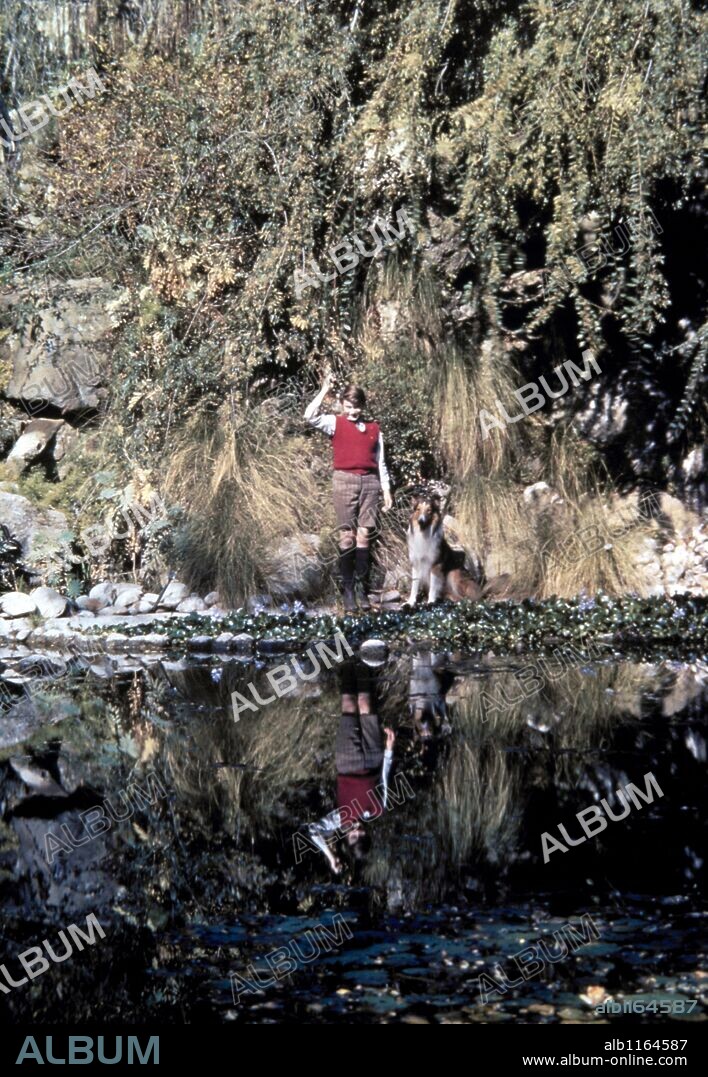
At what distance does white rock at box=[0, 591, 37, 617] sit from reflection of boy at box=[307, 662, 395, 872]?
4166mm

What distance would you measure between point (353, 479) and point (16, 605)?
3201mm

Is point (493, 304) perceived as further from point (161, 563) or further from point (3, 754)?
point (3, 754)

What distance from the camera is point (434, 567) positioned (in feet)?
38.2

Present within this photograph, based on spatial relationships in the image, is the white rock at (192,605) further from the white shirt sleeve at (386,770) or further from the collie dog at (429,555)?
the white shirt sleeve at (386,770)

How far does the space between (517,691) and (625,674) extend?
1031 mm

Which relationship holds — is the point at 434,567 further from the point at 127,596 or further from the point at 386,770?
the point at 386,770

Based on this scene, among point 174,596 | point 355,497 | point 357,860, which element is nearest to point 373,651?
point 355,497

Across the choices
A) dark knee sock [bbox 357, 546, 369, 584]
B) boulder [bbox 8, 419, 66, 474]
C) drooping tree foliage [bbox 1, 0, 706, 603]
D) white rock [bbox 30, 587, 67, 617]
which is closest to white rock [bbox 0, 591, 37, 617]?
white rock [bbox 30, 587, 67, 617]

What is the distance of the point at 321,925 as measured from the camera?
14.8 ft

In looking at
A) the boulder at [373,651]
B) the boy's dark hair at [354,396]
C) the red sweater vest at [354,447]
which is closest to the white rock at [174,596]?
the red sweater vest at [354,447]

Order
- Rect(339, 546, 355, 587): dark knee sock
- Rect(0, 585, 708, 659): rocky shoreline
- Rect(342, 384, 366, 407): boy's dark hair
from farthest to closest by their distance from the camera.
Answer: Rect(339, 546, 355, 587): dark knee sock < Rect(342, 384, 366, 407): boy's dark hair < Rect(0, 585, 708, 659): rocky shoreline

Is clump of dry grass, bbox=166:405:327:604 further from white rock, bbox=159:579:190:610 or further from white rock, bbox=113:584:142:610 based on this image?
white rock, bbox=113:584:142:610

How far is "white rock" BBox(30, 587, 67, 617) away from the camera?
1166 cm

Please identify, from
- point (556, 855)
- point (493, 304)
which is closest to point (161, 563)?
point (493, 304)
